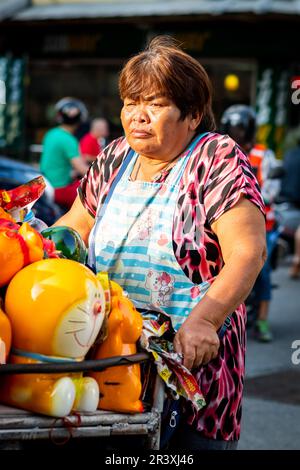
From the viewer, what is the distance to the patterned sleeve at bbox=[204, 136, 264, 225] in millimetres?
2854

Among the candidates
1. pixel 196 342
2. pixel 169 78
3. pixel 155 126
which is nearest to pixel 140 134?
pixel 155 126

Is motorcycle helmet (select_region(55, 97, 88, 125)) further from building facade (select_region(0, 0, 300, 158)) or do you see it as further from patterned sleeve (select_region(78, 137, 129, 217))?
building facade (select_region(0, 0, 300, 158))

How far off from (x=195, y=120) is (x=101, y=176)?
40 centimetres

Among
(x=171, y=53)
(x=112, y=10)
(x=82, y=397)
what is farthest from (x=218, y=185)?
(x=112, y=10)

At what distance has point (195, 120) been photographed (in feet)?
9.95

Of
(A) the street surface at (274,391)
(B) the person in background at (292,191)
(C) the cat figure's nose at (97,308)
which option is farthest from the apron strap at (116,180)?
(B) the person in background at (292,191)

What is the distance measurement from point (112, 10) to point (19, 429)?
18.4m

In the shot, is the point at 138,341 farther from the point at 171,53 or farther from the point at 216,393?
the point at 171,53

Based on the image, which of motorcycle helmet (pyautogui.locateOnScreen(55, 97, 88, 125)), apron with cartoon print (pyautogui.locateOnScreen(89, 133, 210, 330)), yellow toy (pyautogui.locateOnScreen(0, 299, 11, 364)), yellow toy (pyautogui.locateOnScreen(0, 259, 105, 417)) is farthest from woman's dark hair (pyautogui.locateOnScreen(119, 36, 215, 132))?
motorcycle helmet (pyautogui.locateOnScreen(55, 97, 88, 125))

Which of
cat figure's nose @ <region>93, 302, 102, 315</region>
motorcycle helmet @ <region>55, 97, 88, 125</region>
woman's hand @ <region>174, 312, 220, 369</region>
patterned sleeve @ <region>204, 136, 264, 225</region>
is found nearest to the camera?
cat figure's nose @ <region>93, 302, 102, 315</region>

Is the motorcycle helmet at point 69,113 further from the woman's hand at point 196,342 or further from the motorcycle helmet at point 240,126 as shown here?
the woman's hand at point 196,342

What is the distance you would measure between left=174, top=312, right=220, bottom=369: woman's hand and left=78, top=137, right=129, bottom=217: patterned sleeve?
65 centimetres

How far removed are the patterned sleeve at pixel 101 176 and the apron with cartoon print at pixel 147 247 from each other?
117mm
